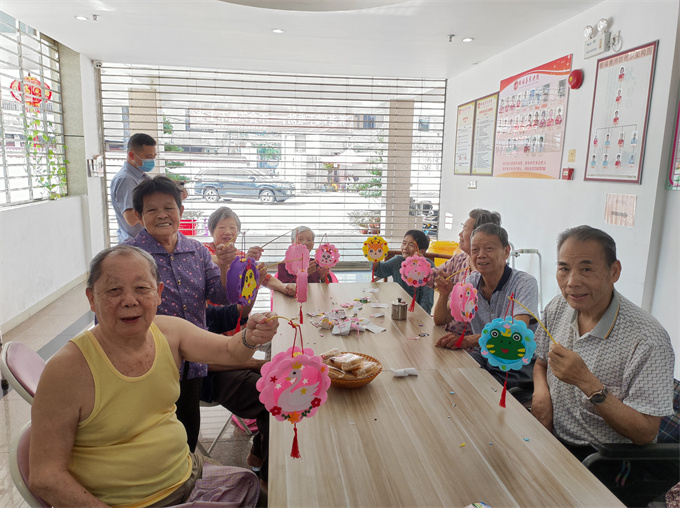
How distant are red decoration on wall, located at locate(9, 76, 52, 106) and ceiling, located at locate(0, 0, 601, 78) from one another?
1.86 feet

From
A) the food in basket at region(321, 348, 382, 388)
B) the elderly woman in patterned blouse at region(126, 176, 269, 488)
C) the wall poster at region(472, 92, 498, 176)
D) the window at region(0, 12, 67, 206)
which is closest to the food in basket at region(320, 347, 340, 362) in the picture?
the food in basket at region(321, 348, 382, 388)

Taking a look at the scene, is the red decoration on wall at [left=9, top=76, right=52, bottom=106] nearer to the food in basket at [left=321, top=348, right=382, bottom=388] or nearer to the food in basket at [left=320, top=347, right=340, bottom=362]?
the food in basket at [left=320, top=347, right=340, bottom=362]

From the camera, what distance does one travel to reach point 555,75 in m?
3.86

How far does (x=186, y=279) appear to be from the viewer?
213cm

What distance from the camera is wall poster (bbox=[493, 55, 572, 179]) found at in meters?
3.79

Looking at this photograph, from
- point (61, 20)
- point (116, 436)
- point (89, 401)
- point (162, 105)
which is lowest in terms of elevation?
point (116, 436)

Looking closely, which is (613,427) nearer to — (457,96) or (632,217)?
(632,217)

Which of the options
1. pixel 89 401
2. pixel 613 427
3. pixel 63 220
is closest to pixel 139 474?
pixel 89 401

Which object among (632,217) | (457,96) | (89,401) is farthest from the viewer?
(457,96)

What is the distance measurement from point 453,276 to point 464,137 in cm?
348

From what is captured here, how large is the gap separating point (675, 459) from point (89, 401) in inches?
72.3

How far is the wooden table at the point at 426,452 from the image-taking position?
119 cm

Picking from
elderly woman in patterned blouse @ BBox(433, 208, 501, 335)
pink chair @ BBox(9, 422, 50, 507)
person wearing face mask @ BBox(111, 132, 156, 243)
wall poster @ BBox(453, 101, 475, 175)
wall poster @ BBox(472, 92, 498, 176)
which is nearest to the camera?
pink chair @ BBox(9, 422, 50, 507)

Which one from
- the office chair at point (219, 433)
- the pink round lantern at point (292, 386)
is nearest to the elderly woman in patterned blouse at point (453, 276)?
the pink round lantern at point (292, 386)
